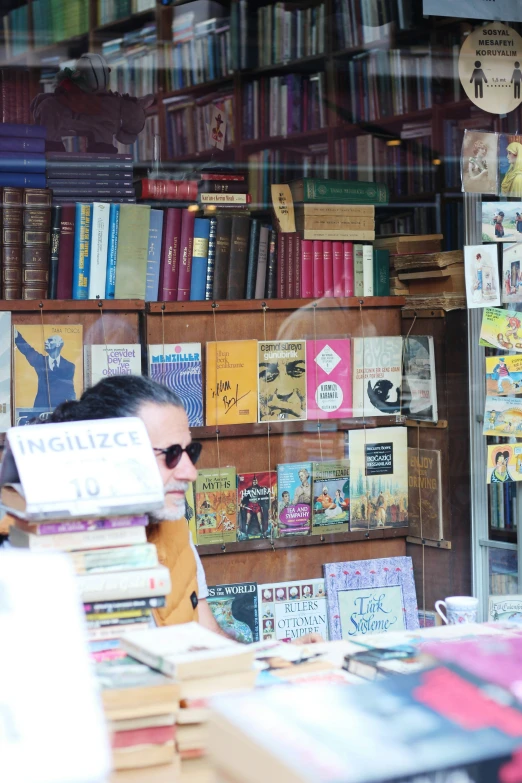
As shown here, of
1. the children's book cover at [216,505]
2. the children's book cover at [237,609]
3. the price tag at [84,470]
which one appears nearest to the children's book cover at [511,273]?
the children's book cover at [216,505]

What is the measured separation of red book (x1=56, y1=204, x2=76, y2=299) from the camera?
341 centimetres

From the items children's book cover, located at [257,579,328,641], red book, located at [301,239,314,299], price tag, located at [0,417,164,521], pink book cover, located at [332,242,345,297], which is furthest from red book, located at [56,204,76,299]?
price tag, located at [0,417,164,521]

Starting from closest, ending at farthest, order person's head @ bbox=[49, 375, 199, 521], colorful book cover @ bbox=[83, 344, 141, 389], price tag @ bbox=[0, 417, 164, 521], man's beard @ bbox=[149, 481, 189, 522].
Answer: price tag @ bbox=[0, 417, 164, 521] → man's beard @ bbox=[149, 481, 189, 522] → person's head @ bbox=[49, 375, 199, 521] → colorful book cover @ bbox=[83, 344, 141, 389]

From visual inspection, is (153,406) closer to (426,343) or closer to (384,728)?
(384,728)

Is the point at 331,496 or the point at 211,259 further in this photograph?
the point at 331,496

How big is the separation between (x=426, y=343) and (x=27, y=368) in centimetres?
152

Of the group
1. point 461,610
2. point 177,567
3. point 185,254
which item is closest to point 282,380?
point 185,254

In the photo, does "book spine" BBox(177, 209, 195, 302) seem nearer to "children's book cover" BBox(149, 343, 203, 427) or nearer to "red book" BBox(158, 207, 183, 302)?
"red book" BBox(158, 207, 183, 302)

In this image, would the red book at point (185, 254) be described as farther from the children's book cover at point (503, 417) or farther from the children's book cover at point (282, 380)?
the children's book cover at point (503, 417)

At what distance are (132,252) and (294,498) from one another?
1.10 meters

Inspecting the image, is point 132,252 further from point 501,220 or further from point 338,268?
point 501,220

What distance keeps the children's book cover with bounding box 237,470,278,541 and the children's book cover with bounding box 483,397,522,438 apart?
0.84 metres

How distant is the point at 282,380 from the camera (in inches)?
146

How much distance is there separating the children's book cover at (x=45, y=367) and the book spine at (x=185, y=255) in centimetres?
40
